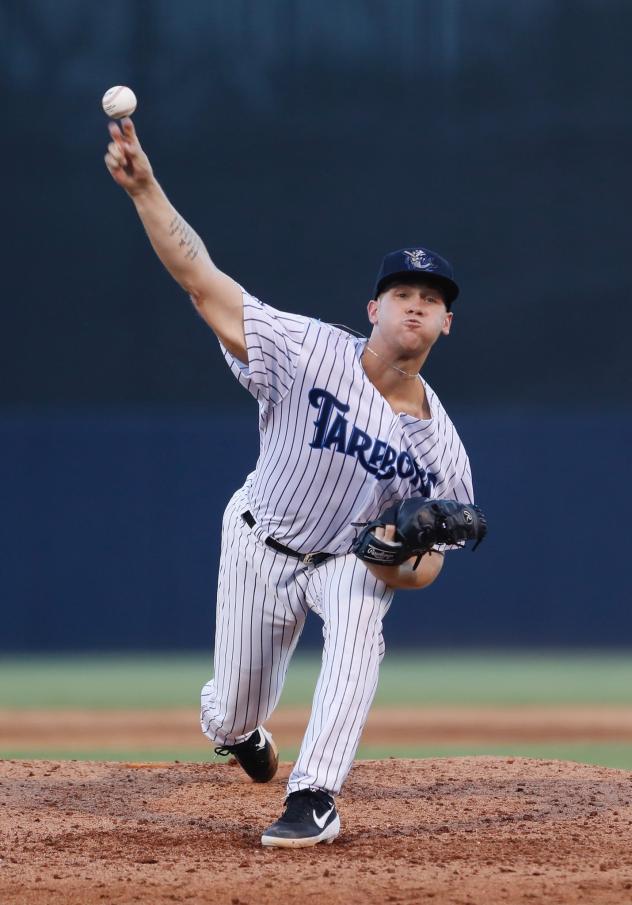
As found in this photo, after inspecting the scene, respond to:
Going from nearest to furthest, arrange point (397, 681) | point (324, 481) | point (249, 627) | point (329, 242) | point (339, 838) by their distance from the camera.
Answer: point (339, 838), point (324, 481), point (249, 627), point (397, 681), point (329, 242)

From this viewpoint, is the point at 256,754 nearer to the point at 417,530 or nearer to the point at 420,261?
the point at 417,530

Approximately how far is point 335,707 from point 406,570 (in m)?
0.36

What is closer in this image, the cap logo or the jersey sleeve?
the jersey sleeve

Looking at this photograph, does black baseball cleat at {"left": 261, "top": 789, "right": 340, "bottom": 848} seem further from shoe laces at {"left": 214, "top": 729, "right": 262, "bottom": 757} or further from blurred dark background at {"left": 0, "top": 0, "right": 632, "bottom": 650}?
blurred dark background at {"left": 0, "top": 0, "right": 632, "bottom": 650}

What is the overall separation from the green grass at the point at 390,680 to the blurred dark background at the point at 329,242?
0.16m

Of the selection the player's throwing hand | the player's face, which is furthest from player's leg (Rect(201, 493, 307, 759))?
the player's throwing hand

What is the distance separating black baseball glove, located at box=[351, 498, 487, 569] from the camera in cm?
290

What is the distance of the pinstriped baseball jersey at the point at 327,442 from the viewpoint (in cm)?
300

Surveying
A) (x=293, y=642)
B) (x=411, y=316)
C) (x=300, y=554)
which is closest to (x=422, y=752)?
(x=293, y=642)

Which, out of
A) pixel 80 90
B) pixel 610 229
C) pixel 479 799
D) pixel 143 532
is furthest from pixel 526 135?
pixel 479 799

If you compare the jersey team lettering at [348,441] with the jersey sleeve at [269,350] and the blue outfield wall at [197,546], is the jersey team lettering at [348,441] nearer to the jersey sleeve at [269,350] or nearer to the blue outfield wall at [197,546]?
the jersey sleeve at [269,350]

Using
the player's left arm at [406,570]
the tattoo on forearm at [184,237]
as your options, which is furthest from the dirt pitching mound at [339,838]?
the tattoo on forearm at [184,237]

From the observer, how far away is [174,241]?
2719 millimetres

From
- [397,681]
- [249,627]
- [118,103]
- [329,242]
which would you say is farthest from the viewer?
[329,242]
